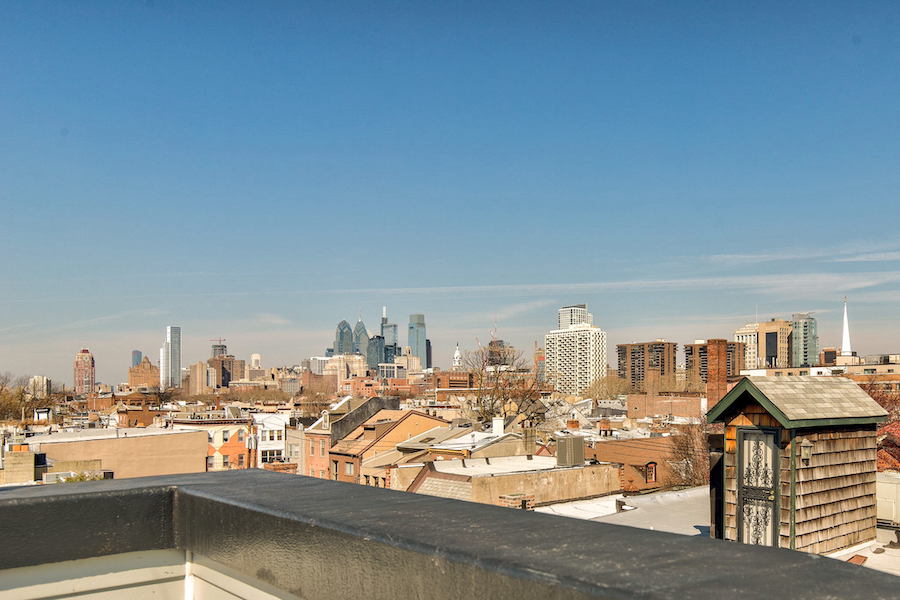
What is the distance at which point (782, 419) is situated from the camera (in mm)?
11203

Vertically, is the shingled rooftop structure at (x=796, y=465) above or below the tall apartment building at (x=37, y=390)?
above

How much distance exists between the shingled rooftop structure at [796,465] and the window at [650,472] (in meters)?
18.5

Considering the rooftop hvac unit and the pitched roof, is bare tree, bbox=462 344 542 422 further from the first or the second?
the pitched roof

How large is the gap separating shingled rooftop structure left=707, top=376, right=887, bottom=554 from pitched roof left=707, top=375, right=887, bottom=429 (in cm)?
2

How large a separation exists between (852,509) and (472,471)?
554 inches

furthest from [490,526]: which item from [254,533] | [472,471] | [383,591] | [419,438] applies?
[419,438]

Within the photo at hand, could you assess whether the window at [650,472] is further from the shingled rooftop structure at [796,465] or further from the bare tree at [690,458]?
the shingled rooftop structure at [796,465]

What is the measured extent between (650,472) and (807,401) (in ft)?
67.4

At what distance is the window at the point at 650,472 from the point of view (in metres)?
30.9

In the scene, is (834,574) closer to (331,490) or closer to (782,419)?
(331,490)

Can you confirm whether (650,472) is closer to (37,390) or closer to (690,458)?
(690,458)

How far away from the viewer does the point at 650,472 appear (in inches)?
1235

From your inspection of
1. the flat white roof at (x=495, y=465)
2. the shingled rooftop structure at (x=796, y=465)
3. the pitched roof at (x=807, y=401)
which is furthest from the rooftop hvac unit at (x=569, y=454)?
the pitched roof at (x=807, y=401)

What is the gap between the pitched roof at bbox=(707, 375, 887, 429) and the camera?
37.3 ft
